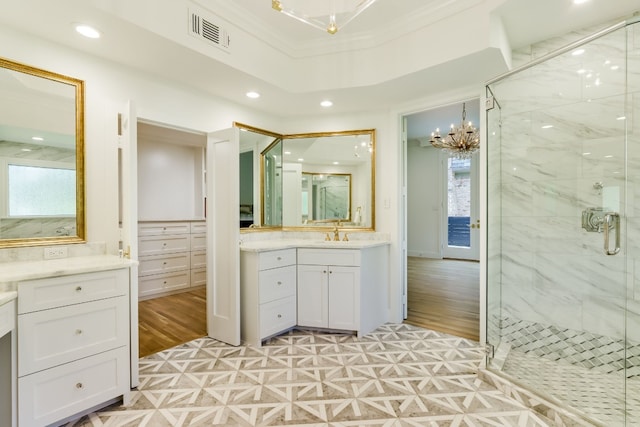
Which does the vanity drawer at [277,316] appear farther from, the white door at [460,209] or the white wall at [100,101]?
the white door at [460,209]

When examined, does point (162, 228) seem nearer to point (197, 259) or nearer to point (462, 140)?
point (197, 259)

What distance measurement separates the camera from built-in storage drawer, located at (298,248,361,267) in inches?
118

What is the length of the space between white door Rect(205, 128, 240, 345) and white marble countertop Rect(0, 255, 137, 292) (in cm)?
93

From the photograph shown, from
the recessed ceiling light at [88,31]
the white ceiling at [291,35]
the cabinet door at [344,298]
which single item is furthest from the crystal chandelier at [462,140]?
the recessed ceiling light at [88,31]

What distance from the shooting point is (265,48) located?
2.71 m

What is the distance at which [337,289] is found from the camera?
3.03m

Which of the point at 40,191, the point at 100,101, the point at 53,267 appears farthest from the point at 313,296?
the point at 100,101

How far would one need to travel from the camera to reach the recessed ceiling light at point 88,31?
6.28ft

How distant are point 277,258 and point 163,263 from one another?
2.39 metres

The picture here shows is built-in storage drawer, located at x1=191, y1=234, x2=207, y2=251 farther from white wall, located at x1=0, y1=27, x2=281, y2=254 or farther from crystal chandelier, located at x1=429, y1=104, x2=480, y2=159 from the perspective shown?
crystal chandelier, located at x1=429, y1=104, x2=480, y2=159

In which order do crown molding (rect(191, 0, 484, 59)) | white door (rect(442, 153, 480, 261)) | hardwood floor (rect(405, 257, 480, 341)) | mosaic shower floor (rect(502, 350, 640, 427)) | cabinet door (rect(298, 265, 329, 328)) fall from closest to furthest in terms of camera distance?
mosaic shower floor (rect(502, 350, 640, 427)) < crown molding (rect(191, 0, 484, 59)) < cabinet door (rect(298, 265, 329, 328)) < hardwood floor (rect(405, 257, 480, 341)) < white door (rect(442, 153, 480, 261))

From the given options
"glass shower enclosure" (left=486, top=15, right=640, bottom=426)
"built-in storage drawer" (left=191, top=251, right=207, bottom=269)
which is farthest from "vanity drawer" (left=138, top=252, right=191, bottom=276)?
"glass shower enclosure" (left=486, top=15, right=640, bottom=426)

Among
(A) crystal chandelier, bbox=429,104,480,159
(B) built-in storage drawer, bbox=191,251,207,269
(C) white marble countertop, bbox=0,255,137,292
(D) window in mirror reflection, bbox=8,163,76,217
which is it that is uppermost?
(A) crystal chandelier, bbox=429,104,480,159

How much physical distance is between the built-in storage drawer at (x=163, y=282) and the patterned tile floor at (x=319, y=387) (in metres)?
1.87
